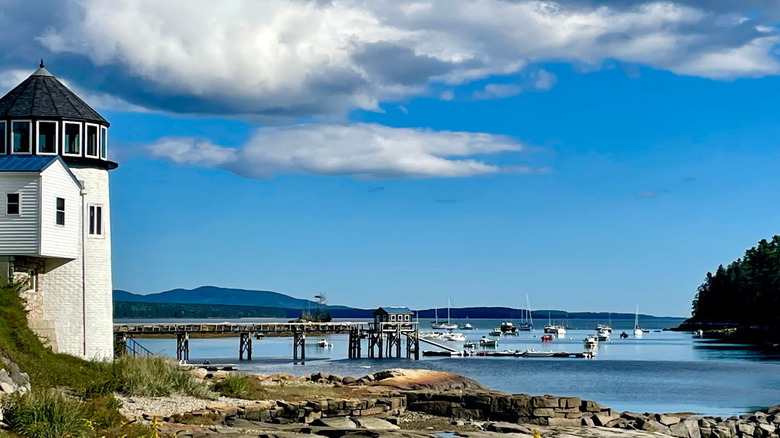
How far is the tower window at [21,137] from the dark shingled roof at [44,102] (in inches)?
13.0

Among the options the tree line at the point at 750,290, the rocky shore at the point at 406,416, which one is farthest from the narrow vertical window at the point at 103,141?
the tree line at the point at 750,290

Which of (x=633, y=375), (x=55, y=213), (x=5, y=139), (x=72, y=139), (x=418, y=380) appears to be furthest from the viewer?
(x=633, y=375)

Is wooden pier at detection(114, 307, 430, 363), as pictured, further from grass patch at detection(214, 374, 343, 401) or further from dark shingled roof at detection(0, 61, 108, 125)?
grass patch at detection(214, 374, 343, 401)

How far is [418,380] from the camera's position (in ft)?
124

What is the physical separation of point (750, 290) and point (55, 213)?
139446 mm

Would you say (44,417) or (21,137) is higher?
(21,137)

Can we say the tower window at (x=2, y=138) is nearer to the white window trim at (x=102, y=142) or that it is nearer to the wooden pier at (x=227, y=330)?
the white window trim at (x=102, y=142)

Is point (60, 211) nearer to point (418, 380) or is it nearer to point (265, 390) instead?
point (265, 390)

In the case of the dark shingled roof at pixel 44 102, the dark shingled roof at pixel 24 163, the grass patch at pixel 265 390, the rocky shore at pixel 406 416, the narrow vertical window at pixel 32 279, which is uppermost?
the dark shingled roof at pixel 44 102

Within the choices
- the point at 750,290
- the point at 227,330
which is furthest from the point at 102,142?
the point at 750,290

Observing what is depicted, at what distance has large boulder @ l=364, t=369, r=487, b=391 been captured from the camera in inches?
1453

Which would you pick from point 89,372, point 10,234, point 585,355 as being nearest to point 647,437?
point 89,372

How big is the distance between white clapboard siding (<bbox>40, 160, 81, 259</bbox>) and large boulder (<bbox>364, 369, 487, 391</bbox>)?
11.7 metres

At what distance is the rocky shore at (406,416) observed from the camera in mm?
24141
